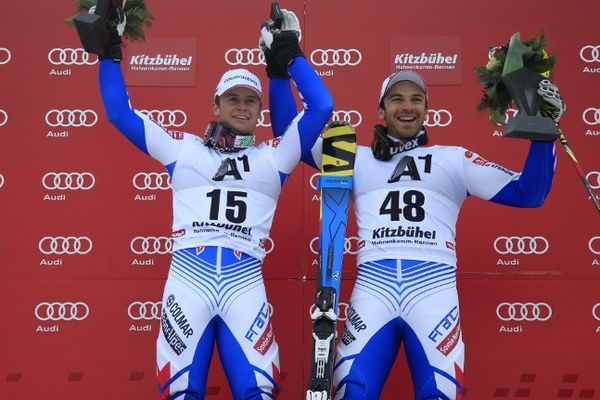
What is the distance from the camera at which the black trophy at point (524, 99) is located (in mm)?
3309

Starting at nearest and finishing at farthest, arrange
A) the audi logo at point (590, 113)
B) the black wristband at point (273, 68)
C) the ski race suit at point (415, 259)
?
the ski race suit at point (415, 259) → the black wristband at point (273, 68) → the audi logo at point (590, 113)

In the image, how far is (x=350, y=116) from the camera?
193 inches

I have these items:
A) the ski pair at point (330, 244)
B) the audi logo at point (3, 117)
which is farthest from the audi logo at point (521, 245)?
the audi logo at point (3, 117)

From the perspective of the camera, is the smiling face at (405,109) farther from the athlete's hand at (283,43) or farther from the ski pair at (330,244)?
the athlete's hand at (283,43)

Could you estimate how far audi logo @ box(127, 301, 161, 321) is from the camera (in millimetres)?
4742

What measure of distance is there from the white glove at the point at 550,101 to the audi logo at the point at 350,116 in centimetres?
162

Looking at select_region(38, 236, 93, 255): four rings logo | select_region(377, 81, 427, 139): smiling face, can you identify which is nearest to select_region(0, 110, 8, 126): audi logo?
select_region(38, 236, 93, 255): four rings logo

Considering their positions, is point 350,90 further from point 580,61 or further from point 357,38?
point 580,61

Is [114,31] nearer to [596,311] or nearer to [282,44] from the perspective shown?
[282,44]

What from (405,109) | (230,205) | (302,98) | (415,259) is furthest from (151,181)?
(415,259)

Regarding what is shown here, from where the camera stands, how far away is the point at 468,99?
4.90 m

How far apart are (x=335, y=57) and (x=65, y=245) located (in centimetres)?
208

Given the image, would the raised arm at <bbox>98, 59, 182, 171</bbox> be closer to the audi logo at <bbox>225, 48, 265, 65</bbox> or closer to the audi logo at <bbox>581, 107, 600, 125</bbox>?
the audi logo at <bbox>225, 48, 265, 65</bbox>

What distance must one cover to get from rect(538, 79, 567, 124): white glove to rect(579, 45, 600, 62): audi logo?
1.67 metres
